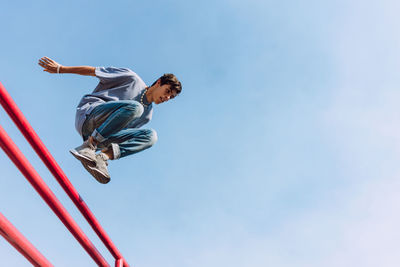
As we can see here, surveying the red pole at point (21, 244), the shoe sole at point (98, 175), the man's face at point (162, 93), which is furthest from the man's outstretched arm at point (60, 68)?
the red pole at point (21, 244)

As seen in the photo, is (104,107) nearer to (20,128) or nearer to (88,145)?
(88,145)

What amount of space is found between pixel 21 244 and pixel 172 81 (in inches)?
84.1

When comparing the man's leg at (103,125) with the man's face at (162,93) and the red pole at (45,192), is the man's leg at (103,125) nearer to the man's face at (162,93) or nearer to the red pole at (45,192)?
the man's face at (162,93)

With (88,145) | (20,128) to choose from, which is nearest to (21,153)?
(20,128)

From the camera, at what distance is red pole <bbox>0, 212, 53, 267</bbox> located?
228 cm

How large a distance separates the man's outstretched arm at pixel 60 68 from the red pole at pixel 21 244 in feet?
6.06

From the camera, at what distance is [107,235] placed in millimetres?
3408

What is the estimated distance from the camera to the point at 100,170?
3496 mm

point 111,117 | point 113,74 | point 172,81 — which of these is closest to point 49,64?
point 113,74

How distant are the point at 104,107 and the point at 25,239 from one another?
147 centimetres

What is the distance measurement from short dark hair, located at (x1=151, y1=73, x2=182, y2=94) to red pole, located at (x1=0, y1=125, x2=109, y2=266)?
5.43 ft

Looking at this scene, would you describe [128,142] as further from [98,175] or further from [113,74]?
[113,74]

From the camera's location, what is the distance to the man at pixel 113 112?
11.7ft

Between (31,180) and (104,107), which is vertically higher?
(104,107)
